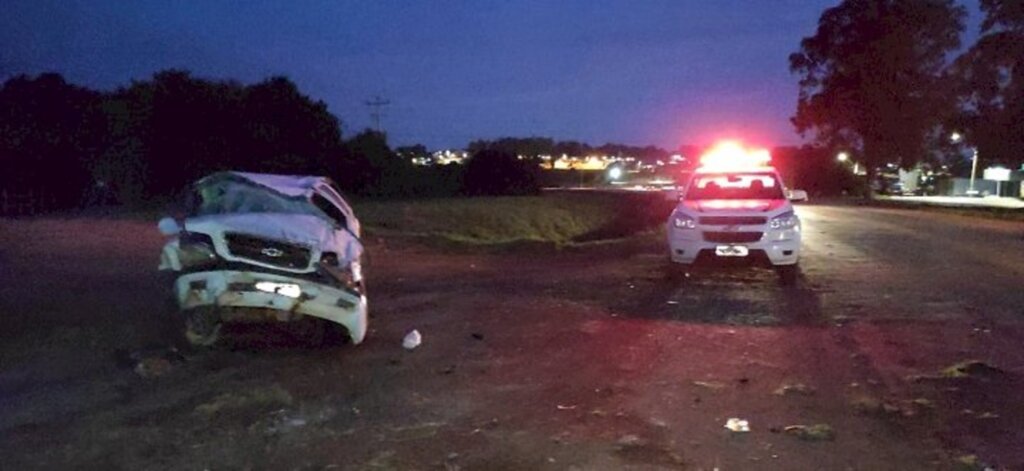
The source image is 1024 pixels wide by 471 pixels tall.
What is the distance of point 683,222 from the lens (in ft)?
54.3

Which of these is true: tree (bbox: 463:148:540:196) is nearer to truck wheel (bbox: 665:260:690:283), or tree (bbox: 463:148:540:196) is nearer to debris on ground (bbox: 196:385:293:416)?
truck wheel (bbox: 665:260:690:283)

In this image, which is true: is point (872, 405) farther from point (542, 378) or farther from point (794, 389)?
point (542, 378)

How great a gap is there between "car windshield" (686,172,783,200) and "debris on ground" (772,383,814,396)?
889 cm

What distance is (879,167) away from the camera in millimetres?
72000

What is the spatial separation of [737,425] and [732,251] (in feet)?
28.6

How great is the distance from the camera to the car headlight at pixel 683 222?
646 inches

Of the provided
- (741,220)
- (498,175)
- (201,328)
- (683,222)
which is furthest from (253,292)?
(498,175)

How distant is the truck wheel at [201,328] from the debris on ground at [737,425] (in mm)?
4794

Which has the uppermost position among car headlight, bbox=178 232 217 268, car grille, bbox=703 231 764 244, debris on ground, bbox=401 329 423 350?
car headlight, bbox=178 232 217 268

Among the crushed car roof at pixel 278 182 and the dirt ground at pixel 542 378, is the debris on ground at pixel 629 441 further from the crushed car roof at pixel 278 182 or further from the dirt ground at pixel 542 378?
the crushed car roof at pixel 278 182

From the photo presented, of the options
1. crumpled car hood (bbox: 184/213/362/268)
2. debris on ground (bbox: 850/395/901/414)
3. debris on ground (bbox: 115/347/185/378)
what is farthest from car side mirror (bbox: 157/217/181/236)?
debris on ground (bbox: 850/395/901/414)

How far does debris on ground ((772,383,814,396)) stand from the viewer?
28.6 feet

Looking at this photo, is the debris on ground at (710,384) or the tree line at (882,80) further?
the tree line at (882,80)

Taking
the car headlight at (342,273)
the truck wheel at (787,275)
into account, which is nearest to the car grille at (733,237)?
the truck wheel at (787,275)
